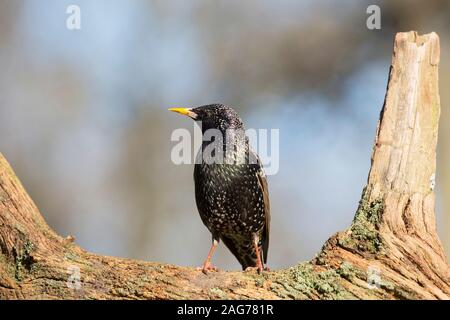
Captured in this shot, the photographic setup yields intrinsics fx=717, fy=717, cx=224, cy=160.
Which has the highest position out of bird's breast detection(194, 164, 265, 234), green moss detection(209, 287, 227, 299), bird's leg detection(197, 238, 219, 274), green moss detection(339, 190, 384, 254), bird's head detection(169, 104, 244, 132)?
bird's head detection(169, 104, 244, 132)

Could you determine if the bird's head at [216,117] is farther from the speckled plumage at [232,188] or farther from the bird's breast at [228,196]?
the bird's breast at [228,196]

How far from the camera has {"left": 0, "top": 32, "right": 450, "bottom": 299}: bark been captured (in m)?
4.83

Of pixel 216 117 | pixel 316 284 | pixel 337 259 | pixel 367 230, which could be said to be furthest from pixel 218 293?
pixel 216 117

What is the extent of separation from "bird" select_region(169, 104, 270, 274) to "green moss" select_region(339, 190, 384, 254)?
1545mm

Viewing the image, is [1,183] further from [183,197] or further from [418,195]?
[183,197]

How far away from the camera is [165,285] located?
484cm

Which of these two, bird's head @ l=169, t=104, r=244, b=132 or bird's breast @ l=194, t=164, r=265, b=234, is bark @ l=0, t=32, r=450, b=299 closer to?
bird's breast @ l=194, t=164, r=265, b=234

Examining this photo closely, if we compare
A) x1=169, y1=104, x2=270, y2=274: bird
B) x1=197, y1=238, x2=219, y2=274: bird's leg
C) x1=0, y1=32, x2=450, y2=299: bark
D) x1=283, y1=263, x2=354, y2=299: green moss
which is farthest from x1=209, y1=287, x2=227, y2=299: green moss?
x1=169, y1=104, x2=270, y2=274: bird

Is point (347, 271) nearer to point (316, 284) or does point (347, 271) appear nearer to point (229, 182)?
point (316, 284)

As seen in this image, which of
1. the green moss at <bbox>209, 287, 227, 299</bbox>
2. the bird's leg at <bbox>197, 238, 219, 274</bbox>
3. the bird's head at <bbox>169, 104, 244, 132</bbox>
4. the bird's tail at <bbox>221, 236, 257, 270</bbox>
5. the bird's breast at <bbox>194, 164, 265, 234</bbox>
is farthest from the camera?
the bird's tail at <bbox>221, 236, 257, 270</bbox>

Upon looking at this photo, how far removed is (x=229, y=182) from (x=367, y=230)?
1.89m

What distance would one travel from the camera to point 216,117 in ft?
22.9

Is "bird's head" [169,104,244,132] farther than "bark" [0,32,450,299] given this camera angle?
Yes
